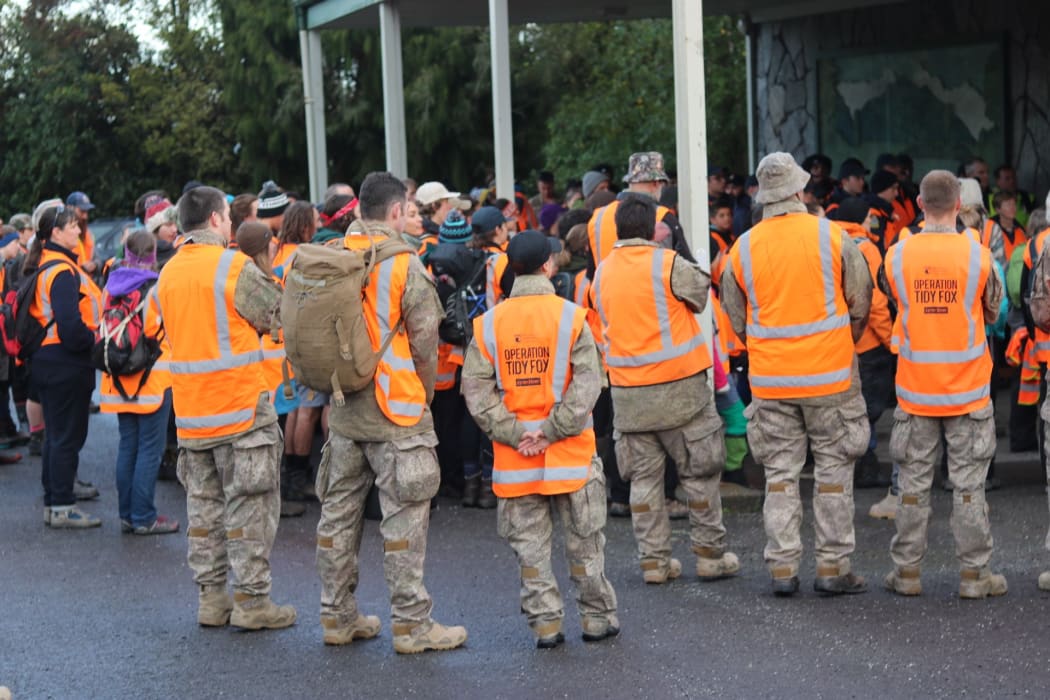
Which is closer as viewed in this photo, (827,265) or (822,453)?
(827,265)

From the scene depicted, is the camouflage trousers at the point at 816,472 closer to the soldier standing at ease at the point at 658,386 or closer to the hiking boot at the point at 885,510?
the soldier standing at ease at the point at 658,386

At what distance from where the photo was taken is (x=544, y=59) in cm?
2534

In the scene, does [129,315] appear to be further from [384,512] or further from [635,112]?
[635,112]

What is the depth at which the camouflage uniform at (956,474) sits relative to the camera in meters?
7.25

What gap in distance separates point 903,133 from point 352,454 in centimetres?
1137

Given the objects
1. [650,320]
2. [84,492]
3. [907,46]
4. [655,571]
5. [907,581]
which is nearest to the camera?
[907,581]

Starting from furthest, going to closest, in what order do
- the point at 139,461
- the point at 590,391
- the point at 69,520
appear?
the point at 69,520
the point at 139,461
the point at 590,391

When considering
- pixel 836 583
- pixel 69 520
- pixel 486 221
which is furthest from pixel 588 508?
pixel 69 520

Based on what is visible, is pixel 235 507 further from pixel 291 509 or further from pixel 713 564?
pixel 291 509

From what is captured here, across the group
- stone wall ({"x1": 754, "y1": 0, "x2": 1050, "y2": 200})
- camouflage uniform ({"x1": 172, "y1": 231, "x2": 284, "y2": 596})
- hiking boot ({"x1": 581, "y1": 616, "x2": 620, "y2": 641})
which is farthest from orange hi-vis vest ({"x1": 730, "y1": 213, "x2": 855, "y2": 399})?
stone wall ({"x1": 754, "y1": 0, "x2": 1050, "y2": 200})

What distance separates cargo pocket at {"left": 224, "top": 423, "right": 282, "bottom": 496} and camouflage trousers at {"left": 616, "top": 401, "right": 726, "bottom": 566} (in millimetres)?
1691

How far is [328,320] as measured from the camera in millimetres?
6414

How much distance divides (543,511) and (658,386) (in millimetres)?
1199

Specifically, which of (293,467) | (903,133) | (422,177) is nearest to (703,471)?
(293,467)
